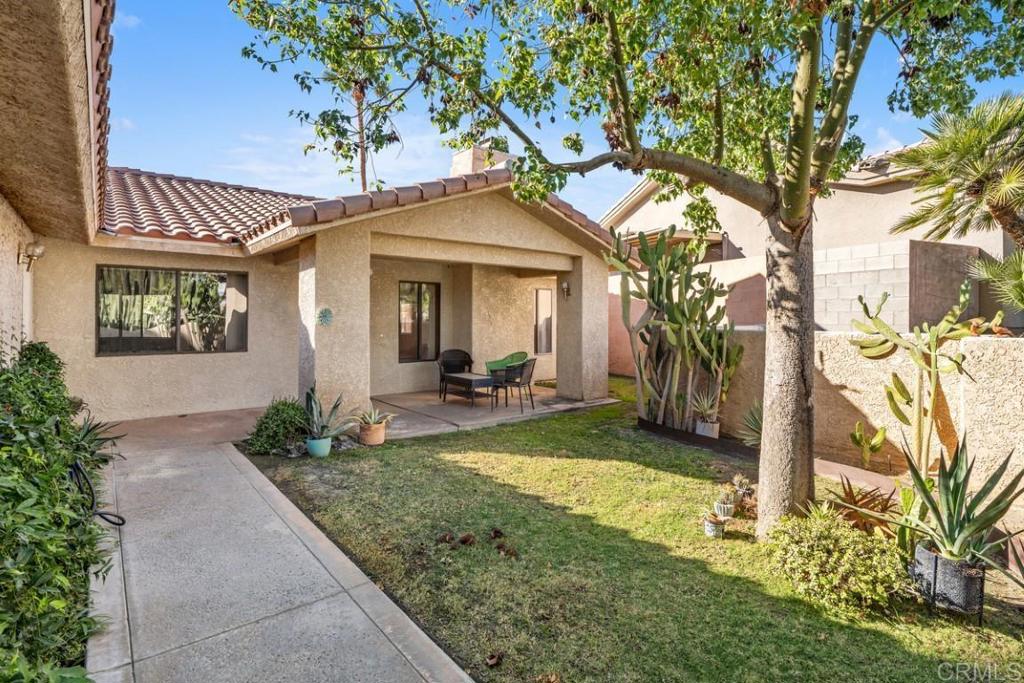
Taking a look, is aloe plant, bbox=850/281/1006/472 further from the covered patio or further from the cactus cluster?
the covered patio

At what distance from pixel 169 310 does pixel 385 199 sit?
18.7 ft

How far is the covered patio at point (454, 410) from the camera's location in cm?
1071

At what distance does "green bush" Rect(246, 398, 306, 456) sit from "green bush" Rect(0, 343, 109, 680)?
4.21 metres

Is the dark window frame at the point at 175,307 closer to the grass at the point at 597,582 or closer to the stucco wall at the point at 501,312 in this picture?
the grass at the point at 597,582

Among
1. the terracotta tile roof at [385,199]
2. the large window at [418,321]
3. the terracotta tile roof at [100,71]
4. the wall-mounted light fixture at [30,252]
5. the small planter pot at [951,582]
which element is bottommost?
the small planter pot at [951,582]

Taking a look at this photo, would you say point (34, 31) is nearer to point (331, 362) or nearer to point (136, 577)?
point (136, 577)

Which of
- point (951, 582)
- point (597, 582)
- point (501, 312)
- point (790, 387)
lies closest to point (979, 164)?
point (790, 387)

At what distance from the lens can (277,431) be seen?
8664mm

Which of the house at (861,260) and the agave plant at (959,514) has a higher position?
the house at (861,260)

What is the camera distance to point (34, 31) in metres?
2.71

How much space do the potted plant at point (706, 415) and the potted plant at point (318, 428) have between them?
6.51 meters

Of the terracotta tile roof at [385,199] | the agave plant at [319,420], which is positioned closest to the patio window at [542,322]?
the terracotta tile roof at [385,199]

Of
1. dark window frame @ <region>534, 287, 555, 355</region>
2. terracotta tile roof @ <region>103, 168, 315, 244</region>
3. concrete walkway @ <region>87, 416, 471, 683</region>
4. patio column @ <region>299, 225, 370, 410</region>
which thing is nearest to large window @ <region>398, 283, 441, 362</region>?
dark window frame @ <region>534, 287, 555, 355</region>

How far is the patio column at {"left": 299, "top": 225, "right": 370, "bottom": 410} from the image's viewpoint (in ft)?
30.6
